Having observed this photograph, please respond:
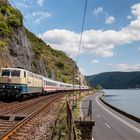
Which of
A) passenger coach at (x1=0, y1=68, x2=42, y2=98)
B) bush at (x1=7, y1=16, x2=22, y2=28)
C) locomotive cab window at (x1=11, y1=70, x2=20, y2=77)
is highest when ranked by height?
bush at (x1=7, y1=16, x2=22, y2=28)

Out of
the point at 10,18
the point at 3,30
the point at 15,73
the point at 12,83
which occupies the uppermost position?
the point at 10,18

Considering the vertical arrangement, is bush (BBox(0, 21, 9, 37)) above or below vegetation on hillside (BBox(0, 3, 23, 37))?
below

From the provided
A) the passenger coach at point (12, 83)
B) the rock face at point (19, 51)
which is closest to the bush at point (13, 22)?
the rock face at point (19, 51)

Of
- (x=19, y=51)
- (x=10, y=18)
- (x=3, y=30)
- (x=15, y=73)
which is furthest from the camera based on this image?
(x=10, y=18)

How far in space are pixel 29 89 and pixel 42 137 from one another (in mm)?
28762

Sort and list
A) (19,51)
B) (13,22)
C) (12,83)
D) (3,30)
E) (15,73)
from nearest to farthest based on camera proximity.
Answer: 1. (12,83)
2. (15,73)
3. (3,30)
4. (19,51)
5. (13,22)

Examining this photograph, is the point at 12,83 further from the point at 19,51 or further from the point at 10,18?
the point at 10,18

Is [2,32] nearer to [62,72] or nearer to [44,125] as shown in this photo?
[44,125]

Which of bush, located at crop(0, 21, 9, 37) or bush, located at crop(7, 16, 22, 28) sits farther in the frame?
bush, located at crop(7, 16, 22, 28)

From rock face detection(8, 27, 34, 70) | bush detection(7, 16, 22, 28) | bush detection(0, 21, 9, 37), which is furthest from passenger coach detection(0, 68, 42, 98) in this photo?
bush detection(7, 16, 22, 28)

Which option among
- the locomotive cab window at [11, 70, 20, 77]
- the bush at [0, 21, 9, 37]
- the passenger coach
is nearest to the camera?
the passenger coach

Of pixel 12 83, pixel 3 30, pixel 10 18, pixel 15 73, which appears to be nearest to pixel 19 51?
pixel 10 18

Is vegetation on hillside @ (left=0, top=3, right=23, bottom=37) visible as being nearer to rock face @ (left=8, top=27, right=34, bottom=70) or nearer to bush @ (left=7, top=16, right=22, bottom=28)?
bush @ (left=7, top=16, right=22, bottom=28)

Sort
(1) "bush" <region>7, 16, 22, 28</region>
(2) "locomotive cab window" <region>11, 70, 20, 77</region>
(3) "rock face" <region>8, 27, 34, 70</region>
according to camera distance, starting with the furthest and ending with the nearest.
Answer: (1) "bush" <region>7, 16, 22, 28</region> < (3) "rock face" <region>8, 27, 34, 70</region> < (2) "locomotive cab window" <region>11, 70, 20, 77</region>
